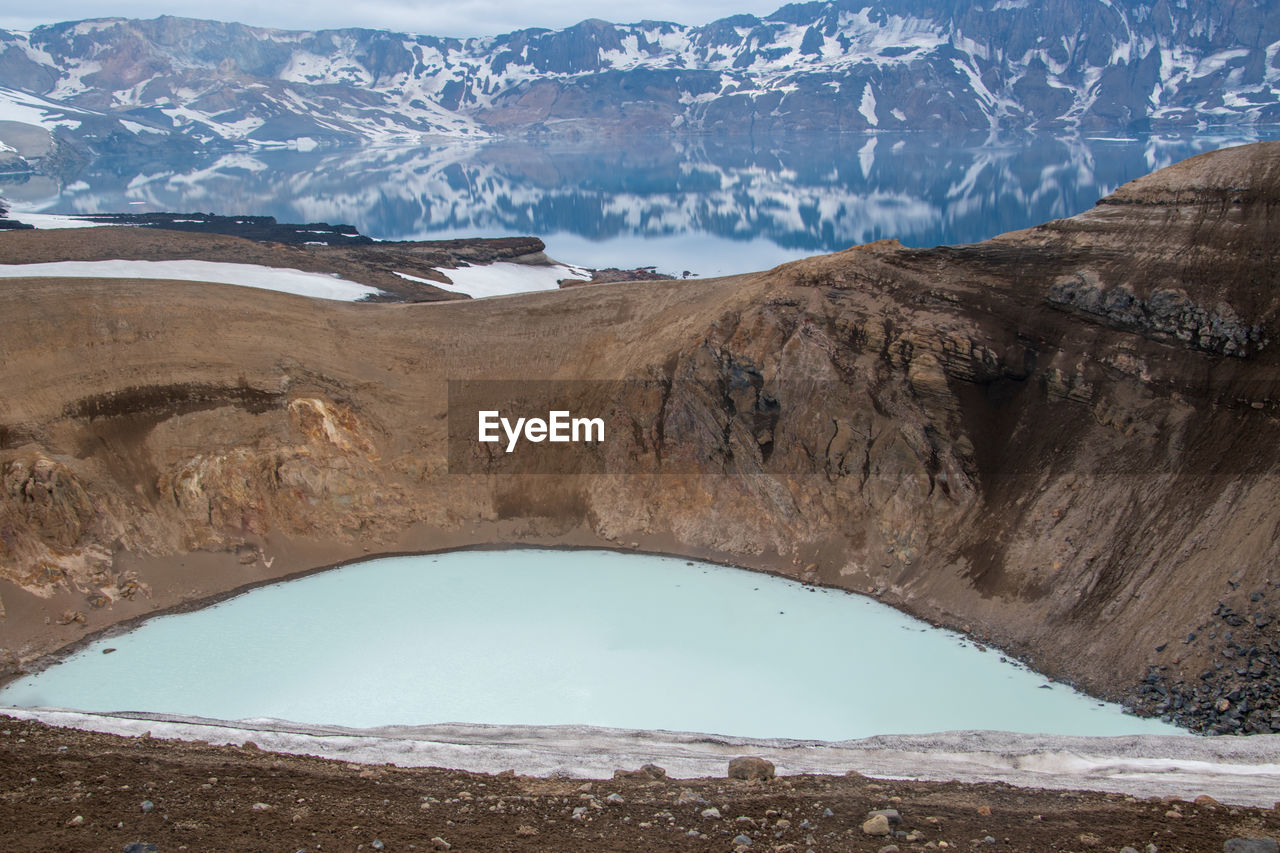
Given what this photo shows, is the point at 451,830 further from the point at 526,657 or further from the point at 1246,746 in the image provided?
the point at 1246,746

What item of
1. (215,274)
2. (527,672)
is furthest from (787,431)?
(215,274)

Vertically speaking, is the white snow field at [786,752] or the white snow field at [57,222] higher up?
the white snow field at [57,222]

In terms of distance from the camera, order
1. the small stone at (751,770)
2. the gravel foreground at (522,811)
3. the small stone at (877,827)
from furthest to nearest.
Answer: the small stone at (751,770), the small stone at (877,827), the gravel foreground at (522,811)

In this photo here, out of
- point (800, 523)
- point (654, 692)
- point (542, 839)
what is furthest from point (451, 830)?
point (800, 523)

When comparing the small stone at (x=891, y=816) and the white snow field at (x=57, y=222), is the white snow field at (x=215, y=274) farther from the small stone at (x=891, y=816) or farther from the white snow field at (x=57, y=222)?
the small stone at (x=891, y=816)

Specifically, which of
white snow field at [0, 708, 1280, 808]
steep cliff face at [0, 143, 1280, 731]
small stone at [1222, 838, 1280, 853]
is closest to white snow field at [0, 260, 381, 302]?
steep cliff face at [0, 143, 1280, 731]

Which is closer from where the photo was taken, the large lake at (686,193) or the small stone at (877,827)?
the small stone at (877,827)

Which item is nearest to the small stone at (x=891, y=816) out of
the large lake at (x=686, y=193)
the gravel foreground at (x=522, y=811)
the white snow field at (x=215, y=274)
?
the gravel foreground at (x=522, y=811)
